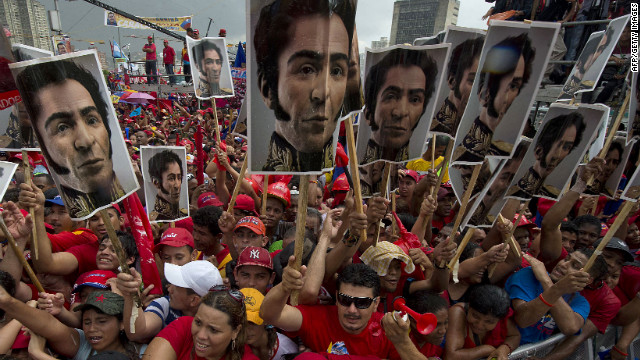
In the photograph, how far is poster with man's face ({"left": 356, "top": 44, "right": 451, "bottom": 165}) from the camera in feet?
8.55

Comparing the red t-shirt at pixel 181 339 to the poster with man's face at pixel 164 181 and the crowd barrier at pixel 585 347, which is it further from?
the crowd barrier at pixel 585 347

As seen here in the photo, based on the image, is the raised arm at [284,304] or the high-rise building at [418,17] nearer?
the raised arm at [284,304]

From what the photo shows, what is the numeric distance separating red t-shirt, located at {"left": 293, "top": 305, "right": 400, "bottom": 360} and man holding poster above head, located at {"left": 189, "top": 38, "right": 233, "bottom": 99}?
372cm

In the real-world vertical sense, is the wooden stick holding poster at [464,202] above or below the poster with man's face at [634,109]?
below

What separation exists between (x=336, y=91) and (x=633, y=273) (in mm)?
3652

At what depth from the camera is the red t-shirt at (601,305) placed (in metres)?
3.12

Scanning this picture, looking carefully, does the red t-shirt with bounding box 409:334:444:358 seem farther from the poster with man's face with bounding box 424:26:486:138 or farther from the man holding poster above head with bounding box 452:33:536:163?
the poster with man's face with bounding box 424:26:486:138

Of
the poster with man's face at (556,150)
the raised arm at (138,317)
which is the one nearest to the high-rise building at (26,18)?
the raised arm at (138,317)

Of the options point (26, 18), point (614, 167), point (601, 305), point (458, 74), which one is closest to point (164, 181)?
point (458, 74)

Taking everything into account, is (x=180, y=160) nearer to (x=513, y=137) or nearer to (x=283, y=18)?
(x=283, y=18)

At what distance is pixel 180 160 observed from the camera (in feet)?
11.8

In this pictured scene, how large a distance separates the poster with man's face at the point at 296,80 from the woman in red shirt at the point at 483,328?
1.60m

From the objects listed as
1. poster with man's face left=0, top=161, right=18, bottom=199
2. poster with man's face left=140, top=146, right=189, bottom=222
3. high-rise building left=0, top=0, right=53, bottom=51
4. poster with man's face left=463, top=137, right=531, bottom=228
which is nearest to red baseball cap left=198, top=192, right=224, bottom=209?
poster with man's face left=140, top=146, right=189, bottom=222

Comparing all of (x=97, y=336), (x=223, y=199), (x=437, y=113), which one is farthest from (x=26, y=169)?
(x=437, y=113)
